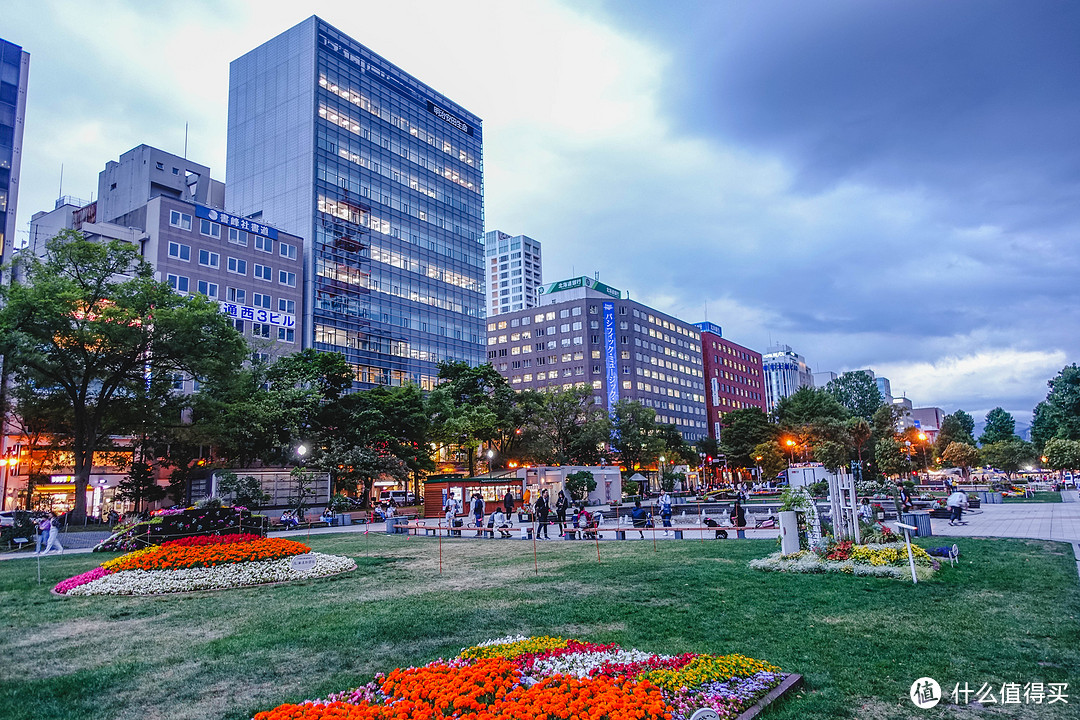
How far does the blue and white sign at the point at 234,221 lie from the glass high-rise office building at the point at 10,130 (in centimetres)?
1512

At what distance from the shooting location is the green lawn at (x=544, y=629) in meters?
7.43

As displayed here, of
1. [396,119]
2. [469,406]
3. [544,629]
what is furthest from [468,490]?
[396,119]

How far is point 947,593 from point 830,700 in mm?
7240

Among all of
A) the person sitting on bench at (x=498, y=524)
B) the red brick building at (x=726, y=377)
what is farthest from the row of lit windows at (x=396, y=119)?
the red brick building at (x=726, y=377)

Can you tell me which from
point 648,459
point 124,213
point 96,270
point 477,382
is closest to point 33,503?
point 96,270

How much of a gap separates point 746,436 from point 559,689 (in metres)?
93.5

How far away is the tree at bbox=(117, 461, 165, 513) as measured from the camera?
48.3 m

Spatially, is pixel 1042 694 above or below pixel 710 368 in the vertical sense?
below

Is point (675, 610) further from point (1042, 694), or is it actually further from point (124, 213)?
point (124, 213)

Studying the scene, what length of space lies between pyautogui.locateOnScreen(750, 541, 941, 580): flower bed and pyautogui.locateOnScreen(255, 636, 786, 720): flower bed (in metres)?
8.51

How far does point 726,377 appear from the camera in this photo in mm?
164125

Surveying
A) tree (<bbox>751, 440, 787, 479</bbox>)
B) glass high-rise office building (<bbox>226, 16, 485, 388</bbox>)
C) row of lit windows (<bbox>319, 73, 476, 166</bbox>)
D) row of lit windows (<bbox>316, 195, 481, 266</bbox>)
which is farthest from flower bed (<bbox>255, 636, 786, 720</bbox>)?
row of lit windows (<bbox>319, 73, 476, 166</bbox>)

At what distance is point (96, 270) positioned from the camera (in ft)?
128

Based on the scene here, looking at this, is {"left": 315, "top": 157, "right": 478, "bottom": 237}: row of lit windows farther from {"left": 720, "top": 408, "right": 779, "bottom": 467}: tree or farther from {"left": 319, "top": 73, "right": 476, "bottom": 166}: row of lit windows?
{"left": 720, "top": 408, "right": 779, "bottom": 467}: tree
